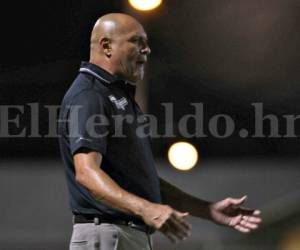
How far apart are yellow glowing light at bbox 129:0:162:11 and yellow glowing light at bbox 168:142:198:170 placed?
2.15 ft

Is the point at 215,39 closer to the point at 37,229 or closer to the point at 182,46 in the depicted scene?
the point at 182,46

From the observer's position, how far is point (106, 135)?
2.57m

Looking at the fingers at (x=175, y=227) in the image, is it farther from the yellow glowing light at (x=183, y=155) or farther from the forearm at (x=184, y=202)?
the yellow glowing light at (x=183, y=155)

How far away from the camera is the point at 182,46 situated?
14.5ft

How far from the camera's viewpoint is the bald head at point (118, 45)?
8.96 ft

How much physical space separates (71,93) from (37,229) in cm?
184

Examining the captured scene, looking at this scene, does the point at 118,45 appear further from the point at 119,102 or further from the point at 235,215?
the point at 235,215

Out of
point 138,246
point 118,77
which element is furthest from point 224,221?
point 118,77

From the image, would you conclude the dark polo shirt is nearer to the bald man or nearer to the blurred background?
the bald man

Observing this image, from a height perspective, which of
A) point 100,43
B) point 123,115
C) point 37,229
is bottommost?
point 37,229

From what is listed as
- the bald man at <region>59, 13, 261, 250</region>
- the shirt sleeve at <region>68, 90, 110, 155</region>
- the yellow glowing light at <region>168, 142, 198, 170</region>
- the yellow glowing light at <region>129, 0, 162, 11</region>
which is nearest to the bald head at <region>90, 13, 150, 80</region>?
the bald man at <region>59, 13, 261, 250</region>

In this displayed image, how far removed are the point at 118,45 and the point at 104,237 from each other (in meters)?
0.53

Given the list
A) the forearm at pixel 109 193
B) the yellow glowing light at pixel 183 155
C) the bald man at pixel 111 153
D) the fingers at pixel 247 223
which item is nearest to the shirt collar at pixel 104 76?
the bald man at pixel 111 153

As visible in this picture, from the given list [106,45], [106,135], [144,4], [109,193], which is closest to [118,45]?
[106,45]
